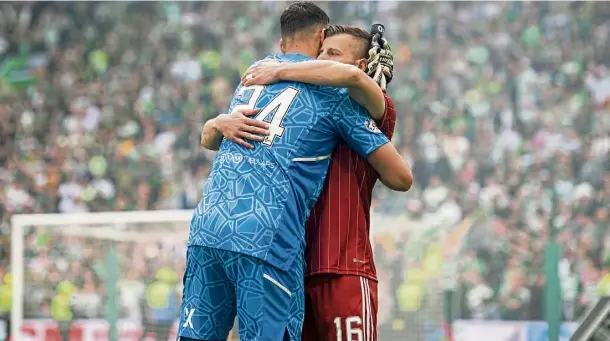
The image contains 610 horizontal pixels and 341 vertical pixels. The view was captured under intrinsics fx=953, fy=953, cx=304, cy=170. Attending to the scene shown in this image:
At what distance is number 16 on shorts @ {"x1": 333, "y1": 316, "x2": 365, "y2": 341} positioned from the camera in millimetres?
3389

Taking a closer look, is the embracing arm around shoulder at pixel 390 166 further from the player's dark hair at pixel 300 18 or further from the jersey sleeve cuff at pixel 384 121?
the player's dark hair at pixel 300 18

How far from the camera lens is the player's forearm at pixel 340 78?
128 inches

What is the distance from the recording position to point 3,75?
50.1 ft

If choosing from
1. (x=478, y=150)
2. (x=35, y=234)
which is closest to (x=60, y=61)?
(x=478, y=150)

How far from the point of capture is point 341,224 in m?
3.48

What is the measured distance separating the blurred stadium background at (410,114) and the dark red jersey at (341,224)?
249 inches

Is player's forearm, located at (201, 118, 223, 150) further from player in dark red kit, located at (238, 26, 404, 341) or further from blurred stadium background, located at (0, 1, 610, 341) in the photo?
blurred stadium background, located at (0, 1, 610, 341)

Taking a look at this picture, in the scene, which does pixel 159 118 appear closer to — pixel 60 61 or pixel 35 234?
pixel 60 61

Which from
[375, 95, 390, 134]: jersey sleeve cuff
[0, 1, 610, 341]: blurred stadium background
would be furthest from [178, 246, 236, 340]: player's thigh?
[0, 1, 610, 341]: blurred stadium background

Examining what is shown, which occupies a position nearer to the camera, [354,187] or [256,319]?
[256,319]

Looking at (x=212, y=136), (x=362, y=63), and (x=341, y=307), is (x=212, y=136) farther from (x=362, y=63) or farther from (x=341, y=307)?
(x=341, y=307)

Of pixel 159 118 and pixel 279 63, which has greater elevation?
pixel 159 118

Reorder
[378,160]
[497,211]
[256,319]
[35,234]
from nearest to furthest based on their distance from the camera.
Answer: [256,319], [378,160], [35,234], [497,211]

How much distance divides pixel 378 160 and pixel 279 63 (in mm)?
504
